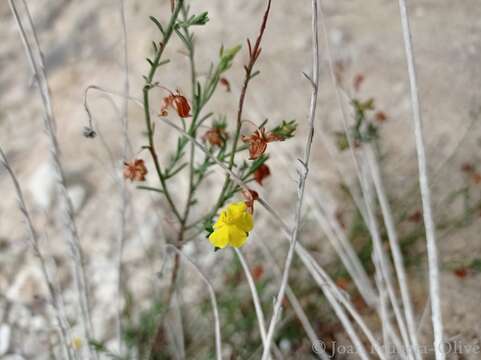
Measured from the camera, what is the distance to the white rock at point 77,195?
168 cm

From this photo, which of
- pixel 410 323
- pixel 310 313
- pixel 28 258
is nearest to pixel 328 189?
pixel 310 313

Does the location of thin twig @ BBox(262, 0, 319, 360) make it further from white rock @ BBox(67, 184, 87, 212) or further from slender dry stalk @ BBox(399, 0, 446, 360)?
white rock @ BBox(67, 184, 87, 212)

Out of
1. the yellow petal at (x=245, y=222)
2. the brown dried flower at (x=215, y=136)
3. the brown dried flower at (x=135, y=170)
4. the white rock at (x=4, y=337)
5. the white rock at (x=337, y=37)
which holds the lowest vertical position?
the yellow petal at (x=245, y=222)

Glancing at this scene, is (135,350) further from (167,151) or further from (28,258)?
(167,151)

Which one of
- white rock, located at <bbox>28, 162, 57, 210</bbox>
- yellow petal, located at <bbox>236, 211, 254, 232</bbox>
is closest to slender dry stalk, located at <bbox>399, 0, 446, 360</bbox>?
yellow petal, located at <bbox>236, 211, 254, 232</bbox>

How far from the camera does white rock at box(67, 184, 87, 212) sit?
1678 millimetres

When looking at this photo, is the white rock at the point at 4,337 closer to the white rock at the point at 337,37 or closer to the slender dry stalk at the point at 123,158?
the slender dry stalk at the point at 123,158

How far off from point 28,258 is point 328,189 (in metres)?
0.83

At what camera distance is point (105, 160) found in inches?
70.7

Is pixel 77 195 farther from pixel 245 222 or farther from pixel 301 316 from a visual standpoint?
pixel 245 222

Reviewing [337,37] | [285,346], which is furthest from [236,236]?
[337,37]

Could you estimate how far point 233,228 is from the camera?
86cm

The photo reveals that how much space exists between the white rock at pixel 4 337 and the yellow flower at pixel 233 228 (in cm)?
80

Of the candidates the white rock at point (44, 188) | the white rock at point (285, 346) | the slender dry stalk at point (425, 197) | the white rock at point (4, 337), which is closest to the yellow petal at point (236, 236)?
the slender dry stalk at point (425, 197)
